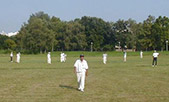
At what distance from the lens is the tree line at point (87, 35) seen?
89375mm

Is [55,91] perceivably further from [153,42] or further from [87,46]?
[87,46]

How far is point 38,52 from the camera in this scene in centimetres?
9412

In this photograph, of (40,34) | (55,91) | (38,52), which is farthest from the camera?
(38,52)

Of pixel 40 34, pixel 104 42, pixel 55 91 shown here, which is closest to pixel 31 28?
pixel 40 34

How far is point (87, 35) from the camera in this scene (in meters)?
109

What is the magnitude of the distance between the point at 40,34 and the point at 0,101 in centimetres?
7790

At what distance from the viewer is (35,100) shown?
10.6m

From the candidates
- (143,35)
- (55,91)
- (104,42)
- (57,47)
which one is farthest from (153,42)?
(55,91)

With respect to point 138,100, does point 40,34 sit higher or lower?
higher

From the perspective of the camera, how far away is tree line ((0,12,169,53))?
3519 inches

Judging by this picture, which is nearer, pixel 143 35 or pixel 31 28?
pixel 31 28

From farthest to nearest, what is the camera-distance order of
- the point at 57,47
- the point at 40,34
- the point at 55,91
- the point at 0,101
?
1. the point at 57,47
2. the point at 40,34
3. the point at 55,91
4. the point at 0,101

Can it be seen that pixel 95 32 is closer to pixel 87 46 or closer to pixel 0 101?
pixel 87 46

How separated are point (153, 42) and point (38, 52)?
36175 millimetres
